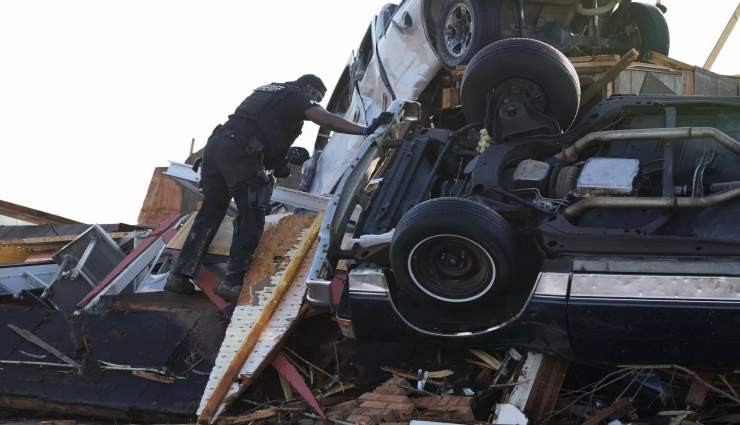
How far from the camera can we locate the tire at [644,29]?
7578 mm

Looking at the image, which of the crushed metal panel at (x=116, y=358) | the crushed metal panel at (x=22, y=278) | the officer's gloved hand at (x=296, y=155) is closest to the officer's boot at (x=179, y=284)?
the crushed metal panel at (x=116, y=358)

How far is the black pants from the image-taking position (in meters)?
5.31

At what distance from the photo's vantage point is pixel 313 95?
19.0 feet

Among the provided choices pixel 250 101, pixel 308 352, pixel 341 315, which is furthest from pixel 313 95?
pixel 341 315

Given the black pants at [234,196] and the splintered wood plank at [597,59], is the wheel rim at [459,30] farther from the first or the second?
the black pants at [234,196]

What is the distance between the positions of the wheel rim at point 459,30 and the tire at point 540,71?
8.46ft

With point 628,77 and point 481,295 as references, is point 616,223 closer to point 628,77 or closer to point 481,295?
point 481,295

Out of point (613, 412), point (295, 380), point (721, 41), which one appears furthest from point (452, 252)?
point (721, 41)

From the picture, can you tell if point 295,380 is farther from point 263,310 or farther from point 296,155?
point 296,155

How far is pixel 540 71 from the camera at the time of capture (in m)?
4.10

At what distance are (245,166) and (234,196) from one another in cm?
21

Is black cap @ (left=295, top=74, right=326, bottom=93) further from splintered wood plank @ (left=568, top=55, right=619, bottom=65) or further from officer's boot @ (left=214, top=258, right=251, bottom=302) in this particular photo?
splintered wood plank @ (left=568, top=55, right=619, bottom=65)

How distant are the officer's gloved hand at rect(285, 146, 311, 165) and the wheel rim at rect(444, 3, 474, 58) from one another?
5.83ft

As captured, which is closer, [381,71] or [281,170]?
[281,170]
